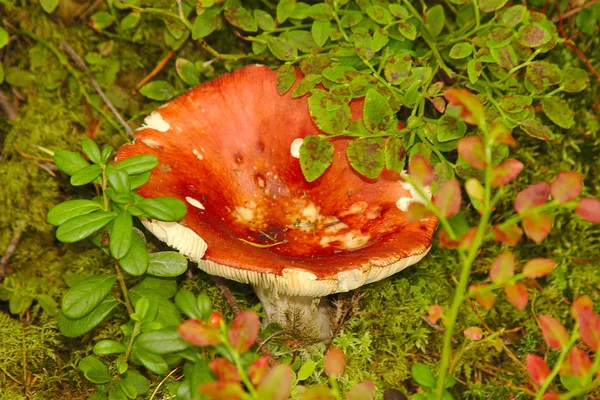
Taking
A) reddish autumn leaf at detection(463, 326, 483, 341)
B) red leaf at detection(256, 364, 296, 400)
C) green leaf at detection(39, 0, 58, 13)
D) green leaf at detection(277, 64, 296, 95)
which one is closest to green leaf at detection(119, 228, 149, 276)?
red leaf at detection(256, 364, 296, 400)

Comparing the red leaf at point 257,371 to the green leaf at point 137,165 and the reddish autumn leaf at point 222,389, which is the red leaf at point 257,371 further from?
the green leaf at point 137,165

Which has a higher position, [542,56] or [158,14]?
[158,14]

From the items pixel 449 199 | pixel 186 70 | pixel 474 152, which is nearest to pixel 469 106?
pixel 474 152

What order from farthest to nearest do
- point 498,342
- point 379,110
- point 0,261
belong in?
point 0,261 < point 379,110 < point 498,342

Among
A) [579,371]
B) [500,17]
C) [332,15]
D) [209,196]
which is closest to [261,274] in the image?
[209,196]

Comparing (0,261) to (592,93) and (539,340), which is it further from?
(592,93)

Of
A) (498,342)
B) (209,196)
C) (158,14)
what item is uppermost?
(158,14)

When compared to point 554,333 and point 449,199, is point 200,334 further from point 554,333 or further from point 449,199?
point 554,333
